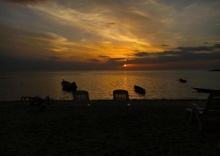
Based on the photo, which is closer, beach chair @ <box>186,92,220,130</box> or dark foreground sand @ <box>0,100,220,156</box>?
dark foreground sand @ <box>0,100,220,156</box>

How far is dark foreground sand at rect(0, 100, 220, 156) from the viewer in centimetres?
605

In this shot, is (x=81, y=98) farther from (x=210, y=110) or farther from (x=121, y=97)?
(x=210, y=110)

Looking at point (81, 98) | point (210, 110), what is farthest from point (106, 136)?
point (81, 98)

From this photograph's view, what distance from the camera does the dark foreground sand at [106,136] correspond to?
6.05m

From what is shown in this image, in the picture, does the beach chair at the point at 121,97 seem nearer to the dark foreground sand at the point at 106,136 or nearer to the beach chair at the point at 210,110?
the dark foreground sand at the point at 106,136

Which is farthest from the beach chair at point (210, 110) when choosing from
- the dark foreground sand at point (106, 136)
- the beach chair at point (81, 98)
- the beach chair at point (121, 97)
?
the beach chair at point (81, 98)

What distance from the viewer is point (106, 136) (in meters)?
7.48

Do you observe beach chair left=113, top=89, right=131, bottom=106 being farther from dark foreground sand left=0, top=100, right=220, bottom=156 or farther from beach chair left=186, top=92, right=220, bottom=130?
beach chair left=186, top=92, right=220, bottom=130

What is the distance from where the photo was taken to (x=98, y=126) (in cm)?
891

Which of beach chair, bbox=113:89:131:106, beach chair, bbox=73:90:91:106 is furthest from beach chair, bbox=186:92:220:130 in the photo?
beach chair, bbox=73:90:91:106

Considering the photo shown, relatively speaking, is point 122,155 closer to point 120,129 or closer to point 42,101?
point 120,129

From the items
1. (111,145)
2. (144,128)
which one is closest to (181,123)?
(144,128)

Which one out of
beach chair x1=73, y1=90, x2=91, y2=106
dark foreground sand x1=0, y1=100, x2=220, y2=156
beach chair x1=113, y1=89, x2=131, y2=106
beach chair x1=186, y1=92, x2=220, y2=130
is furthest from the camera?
beach chair x1=113, y1=89, x2=131, y2=106

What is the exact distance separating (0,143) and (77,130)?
2462 mm
